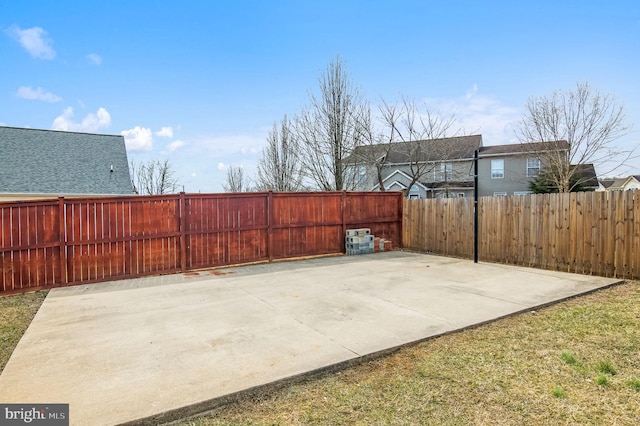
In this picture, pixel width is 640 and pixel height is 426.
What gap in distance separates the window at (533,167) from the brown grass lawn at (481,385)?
18.0 metres

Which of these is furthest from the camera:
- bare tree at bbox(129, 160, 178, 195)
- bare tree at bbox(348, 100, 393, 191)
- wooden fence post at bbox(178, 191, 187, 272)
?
bare tree at bbox(129, 160, 178, 195)

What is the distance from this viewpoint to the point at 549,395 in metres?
2.62

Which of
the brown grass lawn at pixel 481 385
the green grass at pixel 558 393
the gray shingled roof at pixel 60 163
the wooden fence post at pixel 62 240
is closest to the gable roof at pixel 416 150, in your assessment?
the gray shingled roof at pixel 60 163

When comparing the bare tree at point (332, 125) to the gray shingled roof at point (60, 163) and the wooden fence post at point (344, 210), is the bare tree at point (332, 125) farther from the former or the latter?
the gray shingled roof at point (60, 163)

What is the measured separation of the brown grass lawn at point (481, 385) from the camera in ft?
7.80

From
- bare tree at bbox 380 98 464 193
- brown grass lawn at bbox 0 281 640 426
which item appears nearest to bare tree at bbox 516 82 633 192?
bare tree at bbox 380 98 464 193

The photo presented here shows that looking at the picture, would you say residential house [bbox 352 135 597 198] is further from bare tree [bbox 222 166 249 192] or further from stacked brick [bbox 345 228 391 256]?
bare tree [bbox 222 166 249 192]

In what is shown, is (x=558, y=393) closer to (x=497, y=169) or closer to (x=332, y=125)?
(x=332, y=125)

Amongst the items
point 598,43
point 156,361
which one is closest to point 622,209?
point 598,43

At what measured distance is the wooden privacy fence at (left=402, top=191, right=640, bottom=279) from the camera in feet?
21.4

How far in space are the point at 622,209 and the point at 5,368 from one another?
29.7 feet

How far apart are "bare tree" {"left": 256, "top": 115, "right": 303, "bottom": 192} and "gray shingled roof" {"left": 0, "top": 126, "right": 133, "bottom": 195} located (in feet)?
21.8
